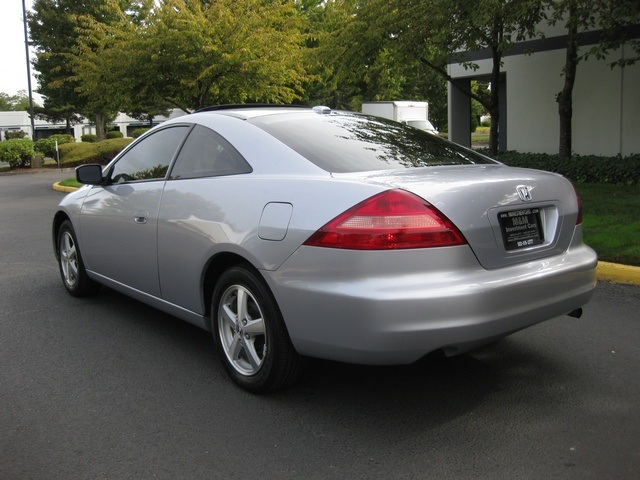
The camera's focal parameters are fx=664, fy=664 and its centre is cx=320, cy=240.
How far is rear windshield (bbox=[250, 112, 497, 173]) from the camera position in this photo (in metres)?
3.78

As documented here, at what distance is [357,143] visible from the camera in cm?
405

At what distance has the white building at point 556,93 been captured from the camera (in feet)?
47.3

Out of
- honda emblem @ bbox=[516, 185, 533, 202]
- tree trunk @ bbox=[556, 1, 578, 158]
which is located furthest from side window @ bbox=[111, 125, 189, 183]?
tree trunk @ bbox=[556, 1, 578, 158]

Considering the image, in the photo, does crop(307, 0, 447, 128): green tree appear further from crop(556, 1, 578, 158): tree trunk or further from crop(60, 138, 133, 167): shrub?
crop(60, 138, 133, 167): shrub

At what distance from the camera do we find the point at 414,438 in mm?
3227

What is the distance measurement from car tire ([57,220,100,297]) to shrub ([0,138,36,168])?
25.3 metres

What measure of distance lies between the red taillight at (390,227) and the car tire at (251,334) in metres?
0.55

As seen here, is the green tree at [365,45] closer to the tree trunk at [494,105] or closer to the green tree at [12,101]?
the tree trunk at [494,105]

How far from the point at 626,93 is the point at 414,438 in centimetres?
1341

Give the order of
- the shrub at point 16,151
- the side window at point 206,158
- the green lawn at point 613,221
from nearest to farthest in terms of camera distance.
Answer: the side window at point 206,158
the green lawn at point 613,221
the shrub at point 16,151

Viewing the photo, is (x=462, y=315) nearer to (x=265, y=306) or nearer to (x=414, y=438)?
(x=414, y=438)

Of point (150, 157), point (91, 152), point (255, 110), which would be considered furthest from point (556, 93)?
point (91, 152)

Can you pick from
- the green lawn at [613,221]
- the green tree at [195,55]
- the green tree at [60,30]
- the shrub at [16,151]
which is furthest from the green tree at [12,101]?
the green lawn at [613,221]

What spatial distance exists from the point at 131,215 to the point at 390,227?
2315 mm
